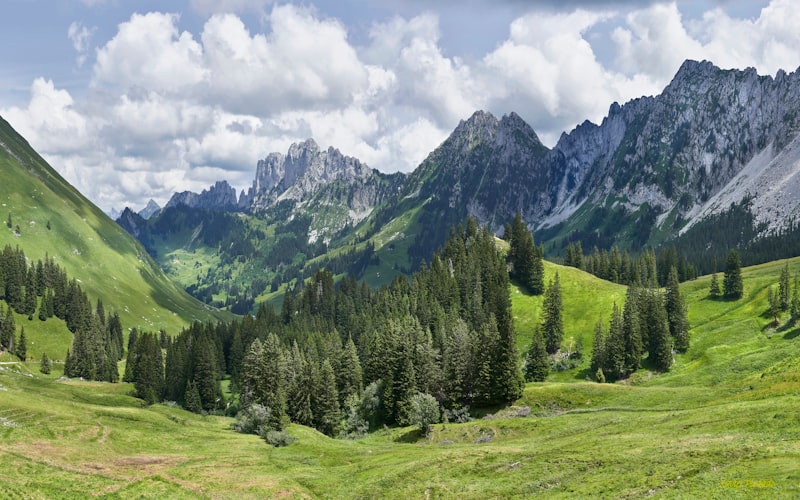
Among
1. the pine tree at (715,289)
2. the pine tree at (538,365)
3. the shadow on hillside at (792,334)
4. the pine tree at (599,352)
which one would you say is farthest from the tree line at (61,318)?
the pine tree at (715,289)

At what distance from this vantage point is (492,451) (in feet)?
174

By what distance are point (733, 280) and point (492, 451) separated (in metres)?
127

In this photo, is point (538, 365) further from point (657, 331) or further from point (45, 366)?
point (45, 366)

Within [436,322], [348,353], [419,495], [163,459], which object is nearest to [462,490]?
[419,495]

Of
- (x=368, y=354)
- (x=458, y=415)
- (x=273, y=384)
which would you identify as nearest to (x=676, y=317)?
(x=458, y=415)

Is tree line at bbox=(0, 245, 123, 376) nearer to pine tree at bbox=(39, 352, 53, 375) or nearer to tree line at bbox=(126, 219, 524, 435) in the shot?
pine tree at bbox=(39, 352, 53, 375)

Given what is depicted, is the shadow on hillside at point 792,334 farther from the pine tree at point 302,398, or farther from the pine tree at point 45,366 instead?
the pine tree at point 45,366

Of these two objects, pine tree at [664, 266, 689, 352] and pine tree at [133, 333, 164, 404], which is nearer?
pine tree at [664, 266, 689, 352]

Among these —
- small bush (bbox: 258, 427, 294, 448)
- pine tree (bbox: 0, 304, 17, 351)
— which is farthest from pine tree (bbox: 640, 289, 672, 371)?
pine tree (bbox: 0, 304, 17, 351)

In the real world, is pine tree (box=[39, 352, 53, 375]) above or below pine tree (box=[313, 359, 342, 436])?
above

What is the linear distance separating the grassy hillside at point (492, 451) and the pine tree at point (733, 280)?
43413 mm

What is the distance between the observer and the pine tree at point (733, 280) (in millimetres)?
143125

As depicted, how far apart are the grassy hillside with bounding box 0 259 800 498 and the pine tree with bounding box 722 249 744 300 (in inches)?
1709

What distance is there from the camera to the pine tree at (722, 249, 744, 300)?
143 m
